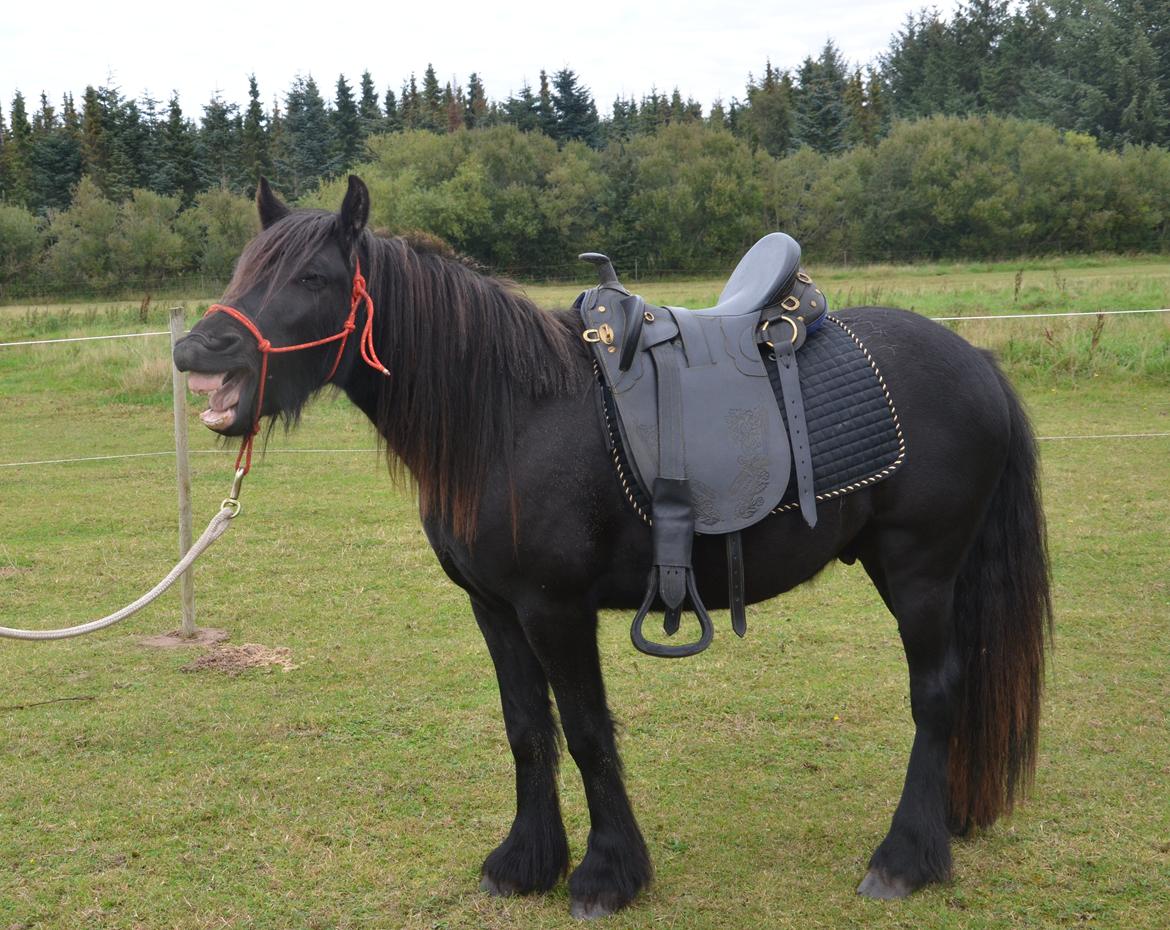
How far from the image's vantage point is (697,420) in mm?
2857

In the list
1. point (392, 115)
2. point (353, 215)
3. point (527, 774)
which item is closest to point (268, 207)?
point (353, 215)

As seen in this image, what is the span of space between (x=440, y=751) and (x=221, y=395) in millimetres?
2181

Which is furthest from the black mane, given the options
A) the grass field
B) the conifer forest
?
the conifer forest

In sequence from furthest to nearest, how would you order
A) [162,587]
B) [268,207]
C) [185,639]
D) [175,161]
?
[175,161] < [185,639] < [162,587] < [268,207]

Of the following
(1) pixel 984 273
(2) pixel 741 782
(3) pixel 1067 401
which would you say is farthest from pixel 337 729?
(1) pixel 984 273

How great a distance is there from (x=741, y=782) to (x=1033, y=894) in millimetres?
1100

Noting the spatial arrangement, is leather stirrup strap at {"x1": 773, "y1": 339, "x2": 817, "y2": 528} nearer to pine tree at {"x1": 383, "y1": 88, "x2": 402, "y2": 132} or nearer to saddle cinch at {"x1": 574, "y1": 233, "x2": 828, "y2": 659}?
saddle cinch at {"x1": 574, "y1": 233, "x2": 828, "y2": 659}

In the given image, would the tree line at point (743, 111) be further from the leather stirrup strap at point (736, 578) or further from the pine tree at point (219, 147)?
→ the leather stirrup strap at point (736, 578)

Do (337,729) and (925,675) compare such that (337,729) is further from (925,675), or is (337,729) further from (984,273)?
(984,273)

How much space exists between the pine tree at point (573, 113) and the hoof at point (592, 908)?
2022 inches

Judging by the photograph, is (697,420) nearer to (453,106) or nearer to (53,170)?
(53,170)

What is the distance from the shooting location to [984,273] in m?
31.0

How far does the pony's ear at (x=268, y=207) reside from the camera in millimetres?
2693

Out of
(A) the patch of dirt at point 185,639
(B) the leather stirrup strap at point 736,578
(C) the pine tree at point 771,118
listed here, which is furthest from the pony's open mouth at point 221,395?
(C) the pine tree at point 771,118
